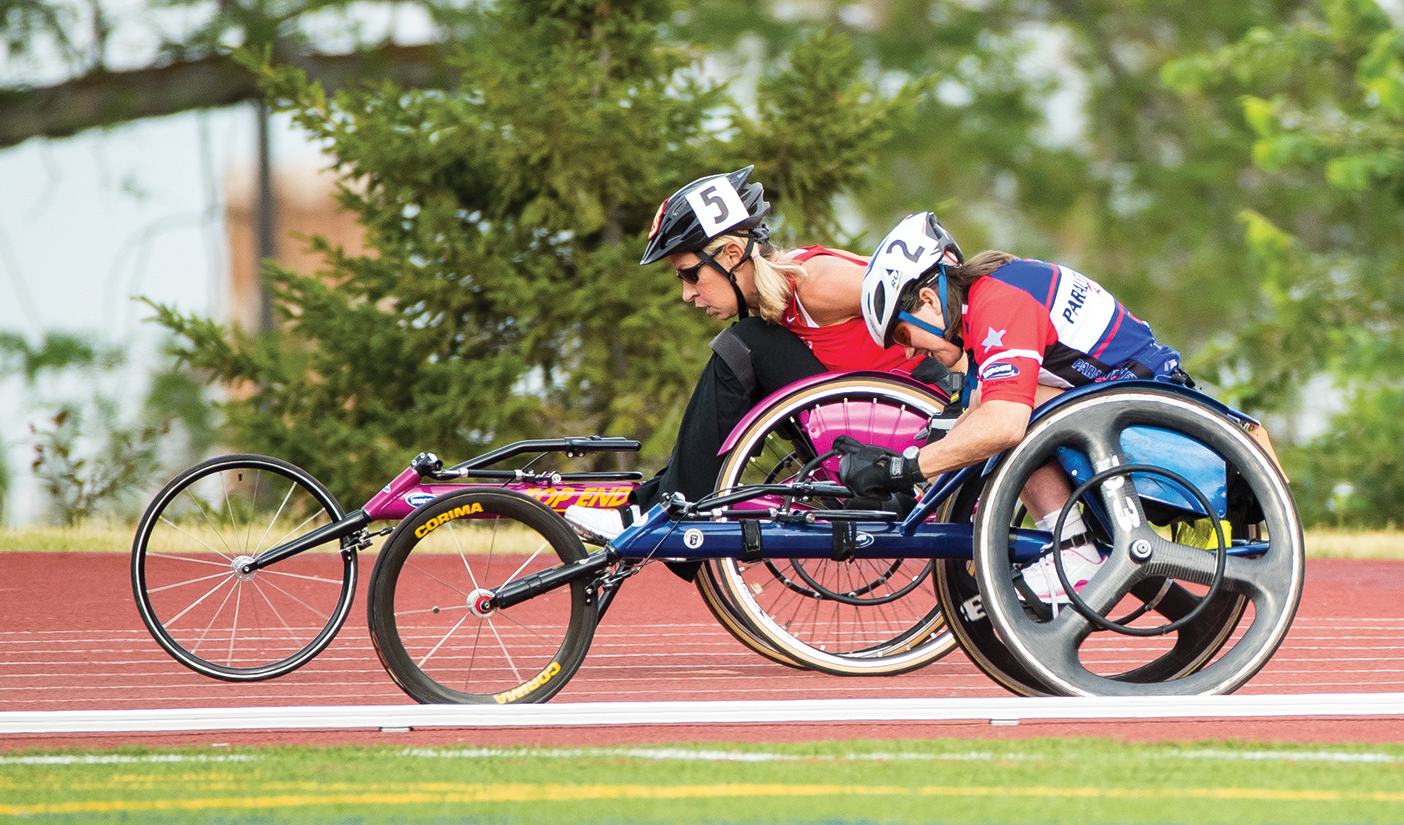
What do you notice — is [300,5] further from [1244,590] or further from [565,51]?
[1244,590]

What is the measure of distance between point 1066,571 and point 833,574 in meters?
1.01

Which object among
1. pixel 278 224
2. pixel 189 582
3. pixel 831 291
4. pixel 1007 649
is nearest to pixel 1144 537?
pixel 1007 649

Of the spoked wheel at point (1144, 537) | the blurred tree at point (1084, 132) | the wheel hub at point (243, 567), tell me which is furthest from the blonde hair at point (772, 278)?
the blurred tree at point (1084, 132)

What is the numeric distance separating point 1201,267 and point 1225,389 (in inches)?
427

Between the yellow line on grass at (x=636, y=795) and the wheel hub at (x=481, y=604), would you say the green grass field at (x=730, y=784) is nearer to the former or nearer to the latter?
the yellow line on grass at (x=636, y=795)

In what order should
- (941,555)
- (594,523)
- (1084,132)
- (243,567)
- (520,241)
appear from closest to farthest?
(941,555), (594,523), (243,567), (520,241), (1084,132)

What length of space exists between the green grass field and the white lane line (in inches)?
8.6

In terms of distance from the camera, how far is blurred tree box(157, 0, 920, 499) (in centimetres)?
1044

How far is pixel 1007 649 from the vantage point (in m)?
4.45

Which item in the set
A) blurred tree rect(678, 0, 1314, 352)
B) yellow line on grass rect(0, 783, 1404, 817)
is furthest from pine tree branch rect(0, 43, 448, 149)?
yellow line on grass rect(0, 783, 1404, 817)

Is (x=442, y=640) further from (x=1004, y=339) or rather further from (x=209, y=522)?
(x=1004, y=339)

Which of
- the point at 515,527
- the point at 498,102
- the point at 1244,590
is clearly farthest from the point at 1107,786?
the point at 498,102

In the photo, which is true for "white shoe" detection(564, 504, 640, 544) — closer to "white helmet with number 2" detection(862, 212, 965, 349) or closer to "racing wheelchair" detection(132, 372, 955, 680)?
"racing wheelchair" detection(132, 372, 955, 680)

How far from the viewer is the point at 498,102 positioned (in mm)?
10438
